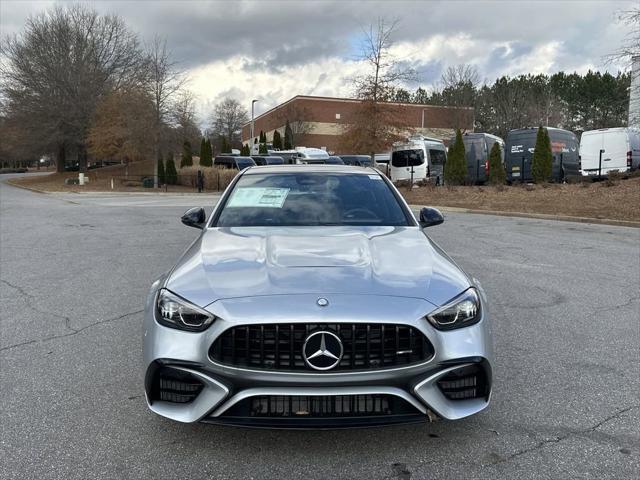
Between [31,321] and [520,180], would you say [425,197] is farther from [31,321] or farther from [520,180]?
[31,321]

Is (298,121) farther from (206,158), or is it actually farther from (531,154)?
(531,154)

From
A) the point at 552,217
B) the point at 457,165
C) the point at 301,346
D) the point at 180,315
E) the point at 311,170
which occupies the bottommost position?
the point at 552,217

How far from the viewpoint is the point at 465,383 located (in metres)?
2.79

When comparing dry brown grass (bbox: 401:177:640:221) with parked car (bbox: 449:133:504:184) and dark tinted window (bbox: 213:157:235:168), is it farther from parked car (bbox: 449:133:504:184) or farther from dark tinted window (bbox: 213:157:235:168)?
dark tinted window (bbox: 213:157:235:168)

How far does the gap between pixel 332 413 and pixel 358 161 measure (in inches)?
1150

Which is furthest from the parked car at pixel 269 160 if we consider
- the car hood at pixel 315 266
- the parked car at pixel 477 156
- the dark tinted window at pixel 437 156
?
the car hood at pixel 315 266

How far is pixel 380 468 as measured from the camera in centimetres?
272

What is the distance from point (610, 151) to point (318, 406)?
2252cm

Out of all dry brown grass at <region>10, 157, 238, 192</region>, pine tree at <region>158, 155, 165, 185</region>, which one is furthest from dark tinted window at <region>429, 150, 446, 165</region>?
pine tree at <region>158, 155, 165, 185</region>

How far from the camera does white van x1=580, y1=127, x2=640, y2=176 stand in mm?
21062

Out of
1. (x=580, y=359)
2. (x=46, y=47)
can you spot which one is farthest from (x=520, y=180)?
(x=46, y=47)

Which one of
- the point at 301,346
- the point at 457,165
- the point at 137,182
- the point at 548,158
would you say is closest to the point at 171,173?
the point at 137,182

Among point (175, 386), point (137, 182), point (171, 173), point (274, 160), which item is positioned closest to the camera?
point (175, 386)

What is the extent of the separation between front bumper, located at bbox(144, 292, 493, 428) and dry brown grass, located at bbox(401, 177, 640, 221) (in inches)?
534
